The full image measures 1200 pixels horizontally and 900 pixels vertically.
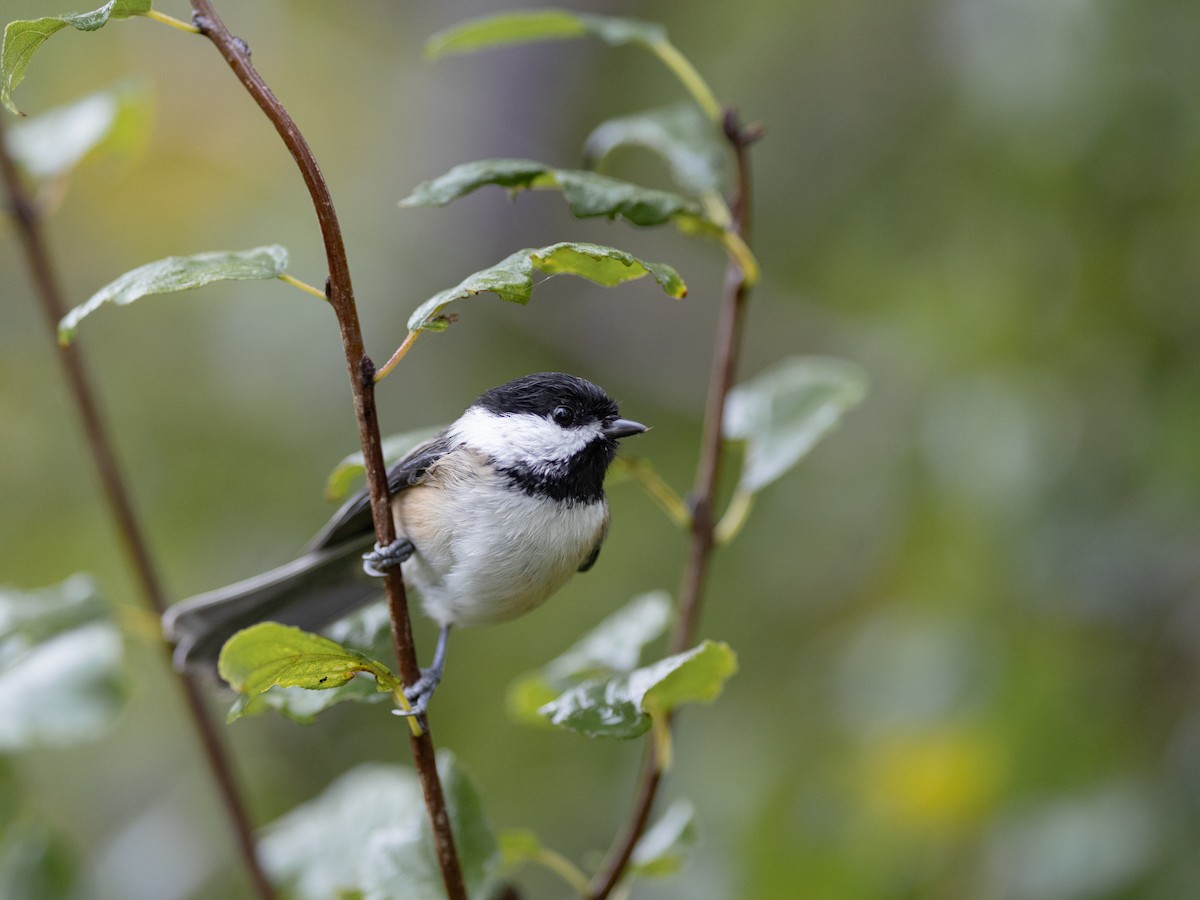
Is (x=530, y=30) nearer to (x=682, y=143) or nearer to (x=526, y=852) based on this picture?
(x=682, y=143)

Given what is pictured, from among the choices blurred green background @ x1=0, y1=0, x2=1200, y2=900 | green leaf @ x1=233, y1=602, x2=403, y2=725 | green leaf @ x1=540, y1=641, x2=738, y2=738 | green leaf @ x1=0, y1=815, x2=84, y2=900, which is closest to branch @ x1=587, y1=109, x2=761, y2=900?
green leaf @ x1=540, y1=641, x2=738, y2=738

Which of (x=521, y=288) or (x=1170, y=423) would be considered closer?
(x=521, y=288)

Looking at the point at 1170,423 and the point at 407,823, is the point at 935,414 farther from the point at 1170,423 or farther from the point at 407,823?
the point at 407,823

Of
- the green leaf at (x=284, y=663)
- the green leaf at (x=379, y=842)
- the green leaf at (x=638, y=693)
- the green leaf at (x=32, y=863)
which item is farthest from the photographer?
the green leaf at (x=32, y=863)

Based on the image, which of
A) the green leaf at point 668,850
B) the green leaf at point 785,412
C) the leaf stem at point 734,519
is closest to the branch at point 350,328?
the green leaf at point 668,850

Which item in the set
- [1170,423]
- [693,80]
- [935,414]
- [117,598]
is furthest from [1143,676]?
[117,598]

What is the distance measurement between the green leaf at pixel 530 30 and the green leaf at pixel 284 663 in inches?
32.3

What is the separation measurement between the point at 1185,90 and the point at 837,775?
1792 millimetres

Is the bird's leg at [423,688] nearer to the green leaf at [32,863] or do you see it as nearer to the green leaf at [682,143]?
the green leaf at [682,143]

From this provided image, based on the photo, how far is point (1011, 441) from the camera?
2.63m

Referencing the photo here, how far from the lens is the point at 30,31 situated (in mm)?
928

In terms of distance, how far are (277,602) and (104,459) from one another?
1.41 ft

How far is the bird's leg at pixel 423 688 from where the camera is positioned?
107cm

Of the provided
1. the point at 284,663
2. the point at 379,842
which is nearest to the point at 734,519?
the point at 379,842
